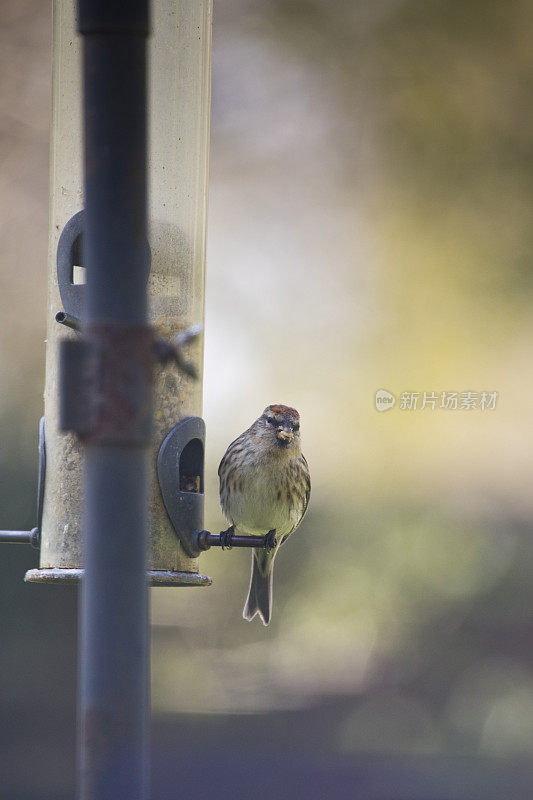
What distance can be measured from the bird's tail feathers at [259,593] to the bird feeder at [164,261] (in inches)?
49.7

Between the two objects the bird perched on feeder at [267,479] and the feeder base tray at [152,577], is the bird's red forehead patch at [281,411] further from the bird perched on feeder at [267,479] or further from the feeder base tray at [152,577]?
the feeder base tray at [152,577]

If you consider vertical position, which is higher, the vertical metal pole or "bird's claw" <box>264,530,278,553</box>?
the vertical metal pole

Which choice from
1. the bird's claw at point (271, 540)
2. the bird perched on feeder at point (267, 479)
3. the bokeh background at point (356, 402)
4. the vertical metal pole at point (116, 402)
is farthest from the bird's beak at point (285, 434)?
the vertical metal pole at point (116, 402)

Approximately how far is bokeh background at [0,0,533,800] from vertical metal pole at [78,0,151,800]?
5457 mm

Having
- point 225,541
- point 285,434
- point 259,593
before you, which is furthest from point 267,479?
point 225,541

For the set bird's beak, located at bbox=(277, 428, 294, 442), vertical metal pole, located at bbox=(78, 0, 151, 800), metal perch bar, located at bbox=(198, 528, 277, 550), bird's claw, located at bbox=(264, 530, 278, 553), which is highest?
vertical metal pole, located at bbox=(78, 0, 151, 800)

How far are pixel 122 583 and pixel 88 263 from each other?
424 mm

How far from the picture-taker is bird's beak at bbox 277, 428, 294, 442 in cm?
486

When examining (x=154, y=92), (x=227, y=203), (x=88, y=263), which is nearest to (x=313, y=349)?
(x=227, y=203)

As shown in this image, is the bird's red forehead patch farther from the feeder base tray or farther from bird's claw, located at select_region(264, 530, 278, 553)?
the feeder base tray

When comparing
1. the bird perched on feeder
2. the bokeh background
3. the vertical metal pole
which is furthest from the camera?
the bokeh background

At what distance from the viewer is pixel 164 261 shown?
3.99 m

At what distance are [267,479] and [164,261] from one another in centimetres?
110

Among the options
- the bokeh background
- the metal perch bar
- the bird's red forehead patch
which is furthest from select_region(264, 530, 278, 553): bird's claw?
the bokeh background
